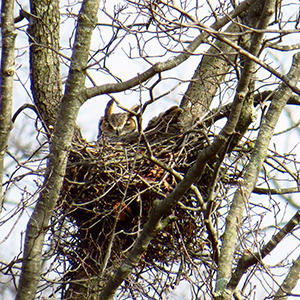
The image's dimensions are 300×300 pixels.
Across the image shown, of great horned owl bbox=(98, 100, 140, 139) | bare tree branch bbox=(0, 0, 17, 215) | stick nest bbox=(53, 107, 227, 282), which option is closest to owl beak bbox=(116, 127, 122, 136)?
great horned owl bbox=(98, 100, 140, 139)

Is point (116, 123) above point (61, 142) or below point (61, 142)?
above

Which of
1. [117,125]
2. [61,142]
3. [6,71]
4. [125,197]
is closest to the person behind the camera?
[6,71]

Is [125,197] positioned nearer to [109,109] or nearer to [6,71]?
[6,71]

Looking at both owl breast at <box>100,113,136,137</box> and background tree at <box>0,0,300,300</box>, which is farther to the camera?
owl breast at <box>100,113,136,137</box>

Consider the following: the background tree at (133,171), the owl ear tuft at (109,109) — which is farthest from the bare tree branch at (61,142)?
the owl ear tuft at (109,109)

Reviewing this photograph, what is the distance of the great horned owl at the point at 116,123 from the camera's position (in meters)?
6.45

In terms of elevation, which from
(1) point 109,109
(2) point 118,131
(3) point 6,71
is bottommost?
(3) point 6,71

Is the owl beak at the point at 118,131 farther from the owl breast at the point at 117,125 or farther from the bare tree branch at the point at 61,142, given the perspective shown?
the bare tree branch at the point at 61,142

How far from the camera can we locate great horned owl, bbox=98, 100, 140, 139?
6.45m

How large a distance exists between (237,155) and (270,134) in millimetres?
991

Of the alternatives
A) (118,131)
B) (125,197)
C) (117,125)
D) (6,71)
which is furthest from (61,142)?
(117,125)

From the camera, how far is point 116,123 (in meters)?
6.57

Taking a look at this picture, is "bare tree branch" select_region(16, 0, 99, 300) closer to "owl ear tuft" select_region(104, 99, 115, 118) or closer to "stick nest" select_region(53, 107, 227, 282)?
"stick nest" select_region(53, 107, 227, 282)

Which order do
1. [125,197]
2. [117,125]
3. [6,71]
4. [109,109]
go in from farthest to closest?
[109,109] → [117,125] → [125,197] → [6,71]
